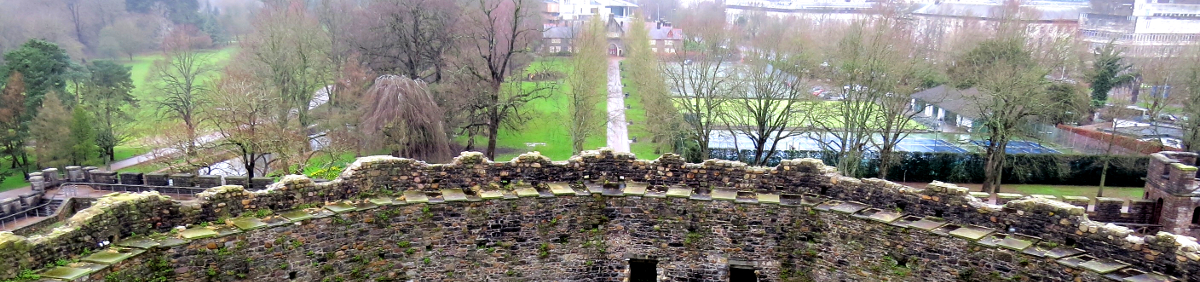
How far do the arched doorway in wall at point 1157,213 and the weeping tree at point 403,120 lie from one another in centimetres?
2477

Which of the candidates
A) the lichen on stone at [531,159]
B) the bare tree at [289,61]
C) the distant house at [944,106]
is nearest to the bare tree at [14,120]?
the bare tree at [289,61]

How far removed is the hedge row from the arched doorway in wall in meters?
11.3

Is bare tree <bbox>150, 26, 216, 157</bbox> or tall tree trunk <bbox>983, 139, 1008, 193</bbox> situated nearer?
tall tree trunk <bbox>983, 139, 1008, 193</bbox>

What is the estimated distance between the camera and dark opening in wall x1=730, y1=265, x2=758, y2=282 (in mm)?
14312

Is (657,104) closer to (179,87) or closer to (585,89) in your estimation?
(585,89)

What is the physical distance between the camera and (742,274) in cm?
1442

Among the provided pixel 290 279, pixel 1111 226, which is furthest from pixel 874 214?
pixel 290 279

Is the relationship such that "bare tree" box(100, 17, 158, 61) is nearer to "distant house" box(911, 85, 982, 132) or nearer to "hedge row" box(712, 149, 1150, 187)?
"hedge row" box(712, 149, 1150, 187)

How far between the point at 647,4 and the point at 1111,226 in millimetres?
135588

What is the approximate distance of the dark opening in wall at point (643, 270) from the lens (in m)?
14.6

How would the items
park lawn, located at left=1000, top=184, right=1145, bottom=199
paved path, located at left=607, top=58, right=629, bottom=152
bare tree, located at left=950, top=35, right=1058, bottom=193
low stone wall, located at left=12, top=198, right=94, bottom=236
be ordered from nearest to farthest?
low stone wall, located at left=12, top=198, right=94, bottom=236 → bare tree, located at left=950, top=35, right=1058, bottom=193 → park lawn, located at left=1000, top=184, right=1145, bottom=199 → paved path, located at left=607, top=58, right=629, bottom=152

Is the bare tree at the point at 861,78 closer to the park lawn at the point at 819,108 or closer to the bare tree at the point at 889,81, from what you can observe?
the bare tree at the point at 889,81

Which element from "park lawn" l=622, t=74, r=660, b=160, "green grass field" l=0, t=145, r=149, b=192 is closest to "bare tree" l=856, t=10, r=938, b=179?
"park lawn" l=622, t=74, r=660, b=160

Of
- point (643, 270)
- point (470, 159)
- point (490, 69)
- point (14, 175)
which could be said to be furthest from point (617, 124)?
point (14, 175)
